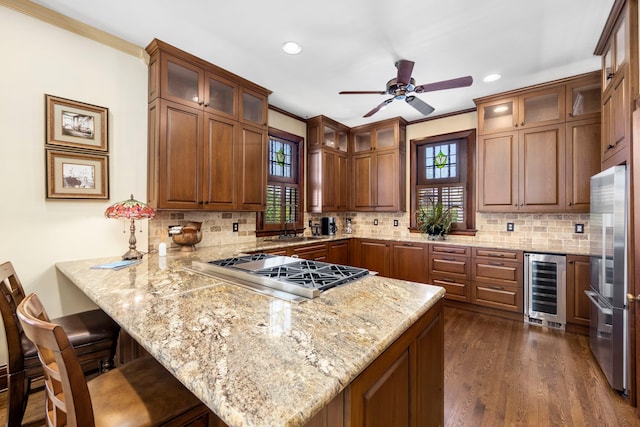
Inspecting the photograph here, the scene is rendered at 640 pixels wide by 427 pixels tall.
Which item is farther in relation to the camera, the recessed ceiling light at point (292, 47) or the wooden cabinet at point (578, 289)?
the wooden cabinet at point (578, 289)

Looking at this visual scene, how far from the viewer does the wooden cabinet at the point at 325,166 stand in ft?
14.9

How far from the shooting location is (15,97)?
6.77ft

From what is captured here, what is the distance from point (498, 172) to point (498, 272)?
4.11 ft

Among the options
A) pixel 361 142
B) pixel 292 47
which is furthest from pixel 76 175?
pixel 361 142

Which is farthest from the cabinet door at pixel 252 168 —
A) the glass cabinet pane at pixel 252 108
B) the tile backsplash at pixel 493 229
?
the tile backsplash at pixel 493 229

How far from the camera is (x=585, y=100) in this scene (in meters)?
3.10

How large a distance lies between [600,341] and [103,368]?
355cm

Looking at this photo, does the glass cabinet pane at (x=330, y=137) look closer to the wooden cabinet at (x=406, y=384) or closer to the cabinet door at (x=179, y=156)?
the cabinet door at (x=179, y=156)

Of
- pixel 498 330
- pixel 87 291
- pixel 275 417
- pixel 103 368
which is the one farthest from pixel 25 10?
pixel 498 330

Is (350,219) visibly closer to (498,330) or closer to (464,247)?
(464,247)

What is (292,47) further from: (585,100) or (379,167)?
(585,100)

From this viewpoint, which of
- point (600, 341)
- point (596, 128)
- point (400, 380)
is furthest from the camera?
point (596, 128)

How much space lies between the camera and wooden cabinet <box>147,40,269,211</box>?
2619 mm

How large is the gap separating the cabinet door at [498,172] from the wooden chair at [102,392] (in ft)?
12.5
